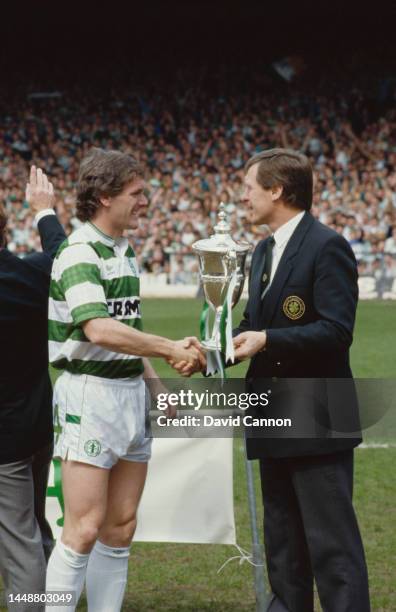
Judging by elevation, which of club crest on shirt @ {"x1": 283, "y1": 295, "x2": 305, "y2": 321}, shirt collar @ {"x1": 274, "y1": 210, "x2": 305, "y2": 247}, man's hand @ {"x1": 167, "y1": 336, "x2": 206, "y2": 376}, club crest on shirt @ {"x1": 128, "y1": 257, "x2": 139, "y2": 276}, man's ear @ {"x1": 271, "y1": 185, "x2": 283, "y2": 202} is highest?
man's ear @ {"x1": 271, "y1": 185, "x2": 283, "y2": 202}

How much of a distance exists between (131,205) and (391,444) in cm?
501

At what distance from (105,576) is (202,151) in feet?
87.3

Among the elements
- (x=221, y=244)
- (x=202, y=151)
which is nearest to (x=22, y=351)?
(x=221, y=244)

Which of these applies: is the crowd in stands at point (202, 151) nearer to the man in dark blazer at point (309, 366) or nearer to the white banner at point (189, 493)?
the white banner at point (189, 493)

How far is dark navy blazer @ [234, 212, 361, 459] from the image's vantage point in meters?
3.52

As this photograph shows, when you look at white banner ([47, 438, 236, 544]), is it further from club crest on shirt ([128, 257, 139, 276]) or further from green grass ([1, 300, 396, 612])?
club crest on shirt ([128, 257, 139, 276])

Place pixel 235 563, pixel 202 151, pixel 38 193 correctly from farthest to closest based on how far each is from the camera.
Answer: pixel 202 151 → pixel 235 563 → pixel 38 193

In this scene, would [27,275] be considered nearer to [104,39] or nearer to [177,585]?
[177,585]

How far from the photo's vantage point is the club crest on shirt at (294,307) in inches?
142

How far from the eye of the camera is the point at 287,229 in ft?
12.2

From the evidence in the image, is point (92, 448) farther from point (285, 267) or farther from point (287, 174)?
point (287, 174)

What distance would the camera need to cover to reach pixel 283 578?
3824mm

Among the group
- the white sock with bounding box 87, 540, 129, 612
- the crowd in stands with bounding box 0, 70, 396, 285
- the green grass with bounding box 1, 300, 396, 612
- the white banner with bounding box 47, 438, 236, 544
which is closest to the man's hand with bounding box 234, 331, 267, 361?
the white sock with bounding box 87, 540, 129, 612

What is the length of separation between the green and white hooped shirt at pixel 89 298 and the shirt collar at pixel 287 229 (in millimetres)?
559
